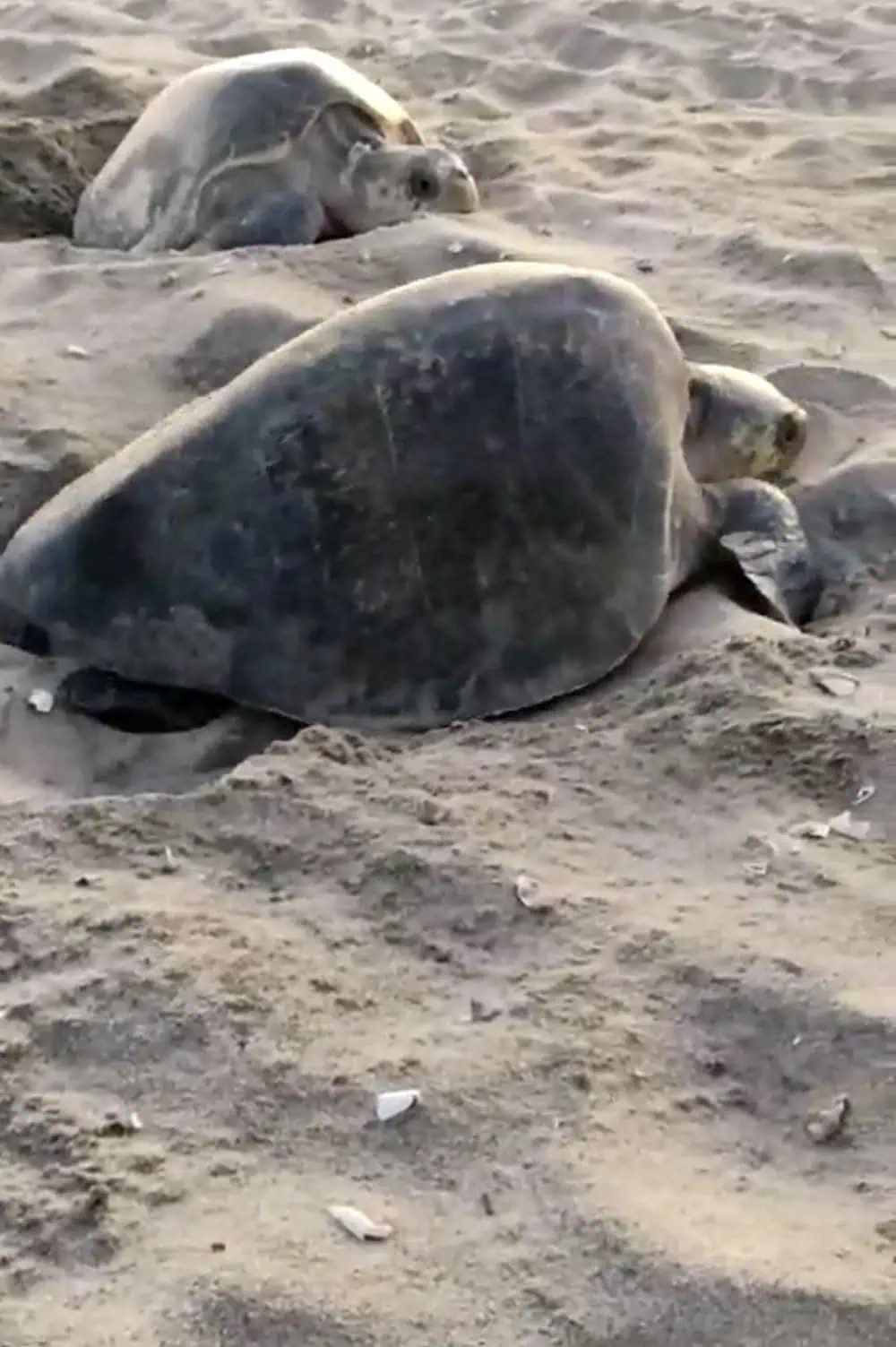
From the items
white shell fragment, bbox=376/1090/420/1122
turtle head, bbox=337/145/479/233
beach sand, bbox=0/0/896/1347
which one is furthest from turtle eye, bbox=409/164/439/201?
white shell fragment, bbox=376/1090/420/1122

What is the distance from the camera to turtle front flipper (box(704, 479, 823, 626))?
219 centimetres

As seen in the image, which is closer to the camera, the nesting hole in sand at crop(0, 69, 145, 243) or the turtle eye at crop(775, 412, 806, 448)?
the turtle eye at crop(775, 412, 806, 448)

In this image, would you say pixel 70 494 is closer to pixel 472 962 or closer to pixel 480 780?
pixel 480 780

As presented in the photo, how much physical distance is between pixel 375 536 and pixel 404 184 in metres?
1.47

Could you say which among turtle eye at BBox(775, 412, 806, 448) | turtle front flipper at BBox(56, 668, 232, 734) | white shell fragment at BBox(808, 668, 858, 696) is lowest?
turtle front flipper at BBox(56, 668, 232, 734)

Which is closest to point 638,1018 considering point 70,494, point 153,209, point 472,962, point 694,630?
point 472,962

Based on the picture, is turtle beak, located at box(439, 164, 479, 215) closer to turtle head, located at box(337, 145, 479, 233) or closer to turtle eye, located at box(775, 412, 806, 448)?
turtle head, located at box(337, 145, 479, 233)

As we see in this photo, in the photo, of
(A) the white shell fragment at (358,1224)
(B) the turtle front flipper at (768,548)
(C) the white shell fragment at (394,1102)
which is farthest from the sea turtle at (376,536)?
(A) the white shell fragment at (358,1224)

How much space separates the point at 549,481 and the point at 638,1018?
32.4 inches

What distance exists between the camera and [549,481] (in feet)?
6.85

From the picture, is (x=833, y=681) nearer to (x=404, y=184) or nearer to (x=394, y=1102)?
(x=394, y=1102)

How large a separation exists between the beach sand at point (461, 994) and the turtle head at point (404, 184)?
0.66 meters

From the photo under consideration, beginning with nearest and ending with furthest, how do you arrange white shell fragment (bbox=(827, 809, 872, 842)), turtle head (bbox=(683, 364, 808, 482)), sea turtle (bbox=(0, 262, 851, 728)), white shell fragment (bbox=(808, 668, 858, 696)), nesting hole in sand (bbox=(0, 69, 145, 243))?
white shell fragment (bbox=(827, 809, 872, 842))
white shell fragment (bbox=(808, 668, 858, 696))
sea turtle (bbox=(0, 262, 851, 728))
turtle head (bbox=(683, 364, 808, 482))
nesting hole in sand (bbox=(0, 69, 145, 243))

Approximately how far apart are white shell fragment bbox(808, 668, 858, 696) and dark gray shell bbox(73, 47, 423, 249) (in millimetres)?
1781
